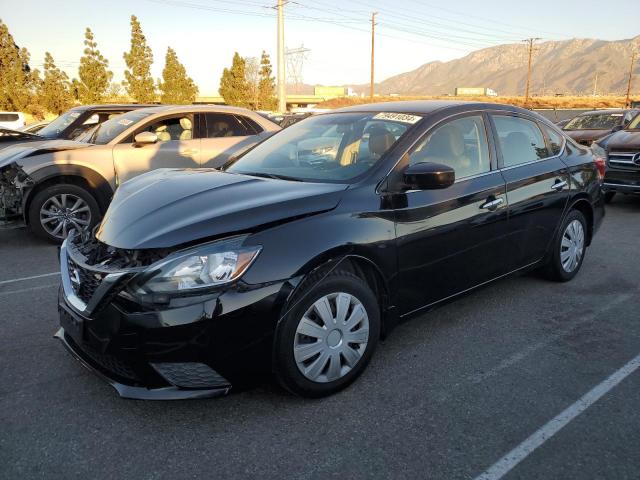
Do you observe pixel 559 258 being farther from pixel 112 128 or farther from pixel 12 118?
pixel 12 118

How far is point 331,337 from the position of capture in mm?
2801

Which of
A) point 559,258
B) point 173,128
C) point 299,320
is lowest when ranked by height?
point 559,258

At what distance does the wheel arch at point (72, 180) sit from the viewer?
20.4ft

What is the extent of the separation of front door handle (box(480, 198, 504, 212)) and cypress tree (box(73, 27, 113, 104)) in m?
34.3

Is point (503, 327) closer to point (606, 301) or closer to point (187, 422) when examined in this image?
point (606, 301)

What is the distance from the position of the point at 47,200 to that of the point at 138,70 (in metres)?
34.3

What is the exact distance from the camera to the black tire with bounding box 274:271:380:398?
262 cm

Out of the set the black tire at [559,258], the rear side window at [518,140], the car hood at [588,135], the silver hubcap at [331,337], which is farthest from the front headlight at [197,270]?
the car hood at [588,135]

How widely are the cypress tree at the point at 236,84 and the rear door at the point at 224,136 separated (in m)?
40.4

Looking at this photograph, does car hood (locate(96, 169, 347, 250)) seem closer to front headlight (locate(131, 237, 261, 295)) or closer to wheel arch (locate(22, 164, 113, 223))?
front headlight (locate(131, 237, 261, 295))

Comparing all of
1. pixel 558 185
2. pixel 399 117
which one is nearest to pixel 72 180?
pixel 399 117

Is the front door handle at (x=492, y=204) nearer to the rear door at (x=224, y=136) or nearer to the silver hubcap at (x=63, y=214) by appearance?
the rear door at (x=224, y=136)

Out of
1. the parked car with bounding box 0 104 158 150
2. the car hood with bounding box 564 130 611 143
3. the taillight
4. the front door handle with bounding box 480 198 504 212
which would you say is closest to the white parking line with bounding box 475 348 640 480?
the front door handle with bounding box 480 198 504 212

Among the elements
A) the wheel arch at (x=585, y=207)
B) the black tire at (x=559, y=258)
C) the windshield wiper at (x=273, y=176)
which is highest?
the windshield wiper at (x=273, y=176)
